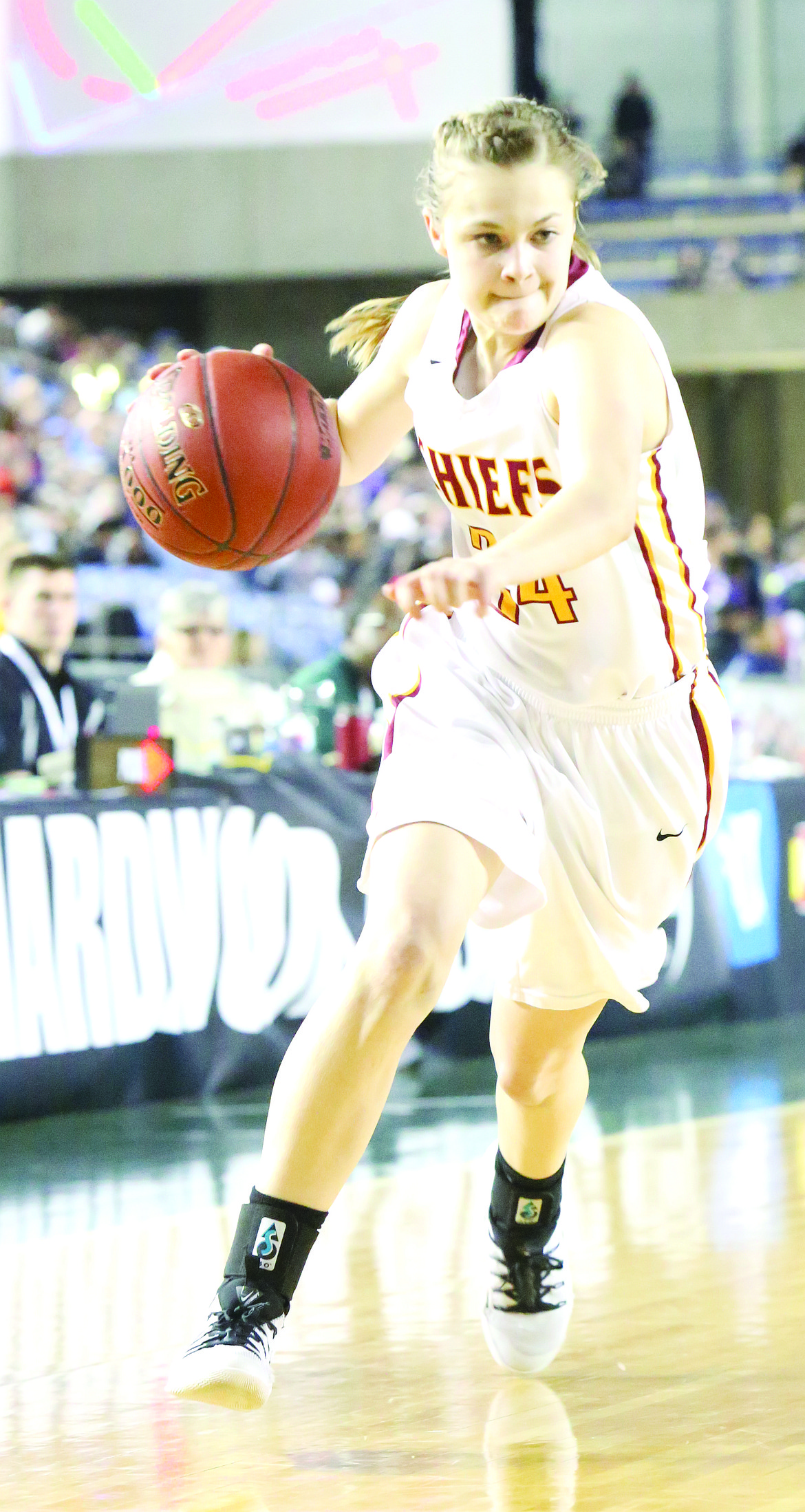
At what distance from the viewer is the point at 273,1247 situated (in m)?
2.51

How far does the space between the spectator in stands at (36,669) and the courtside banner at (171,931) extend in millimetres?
579

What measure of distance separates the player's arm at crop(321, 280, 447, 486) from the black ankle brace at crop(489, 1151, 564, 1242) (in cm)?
120

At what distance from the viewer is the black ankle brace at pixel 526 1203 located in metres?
3.23

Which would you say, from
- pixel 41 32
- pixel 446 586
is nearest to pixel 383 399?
pixel 446 586

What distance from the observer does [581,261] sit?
9.61 feet

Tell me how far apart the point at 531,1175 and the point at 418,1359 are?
35 cm

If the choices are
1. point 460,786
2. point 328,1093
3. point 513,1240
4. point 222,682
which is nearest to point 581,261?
point 460,786

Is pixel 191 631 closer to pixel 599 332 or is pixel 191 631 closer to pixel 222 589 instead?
pixel 599 332

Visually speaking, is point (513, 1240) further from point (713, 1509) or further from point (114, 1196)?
point (114, 1196)

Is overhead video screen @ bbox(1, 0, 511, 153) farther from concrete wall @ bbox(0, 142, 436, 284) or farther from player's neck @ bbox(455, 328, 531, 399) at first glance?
player's neck @ bbox(455, 328, 531, 399)

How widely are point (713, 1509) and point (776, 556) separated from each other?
53.1ft

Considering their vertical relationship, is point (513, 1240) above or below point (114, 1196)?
above

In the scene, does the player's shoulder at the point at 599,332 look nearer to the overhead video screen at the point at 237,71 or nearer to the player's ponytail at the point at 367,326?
the player's ponytail at the point at 367,326

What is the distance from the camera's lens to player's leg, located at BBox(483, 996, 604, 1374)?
3.05 m
